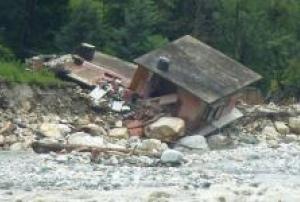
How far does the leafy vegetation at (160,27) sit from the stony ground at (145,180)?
50.9ft

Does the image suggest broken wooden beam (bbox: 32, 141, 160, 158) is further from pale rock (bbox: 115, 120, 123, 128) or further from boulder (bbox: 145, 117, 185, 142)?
pale rock (bbox: 115, 120, 123, 128)

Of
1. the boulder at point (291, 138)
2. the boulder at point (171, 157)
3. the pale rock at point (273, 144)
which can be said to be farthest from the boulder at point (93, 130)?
the boulder at point (291, 138)

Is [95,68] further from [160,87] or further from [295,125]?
[295,125]

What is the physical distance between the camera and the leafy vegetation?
136 feet

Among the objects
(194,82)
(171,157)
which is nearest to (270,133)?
(194,82)

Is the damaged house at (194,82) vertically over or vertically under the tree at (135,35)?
under

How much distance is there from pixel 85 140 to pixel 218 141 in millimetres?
5672

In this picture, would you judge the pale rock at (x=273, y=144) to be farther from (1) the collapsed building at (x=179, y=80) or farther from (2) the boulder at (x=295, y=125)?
(2) the boulder at (x=295, y=125)

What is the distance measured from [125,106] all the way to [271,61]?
16713 mm

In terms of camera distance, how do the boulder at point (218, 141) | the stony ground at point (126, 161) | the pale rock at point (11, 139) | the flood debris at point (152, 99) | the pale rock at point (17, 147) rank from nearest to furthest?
the stony ground at point (126, 161)
the pale rock at point (17, 147)
the pale rock at point (11, 139)
the flood debris at point (152, 99)
the boulder at point (218, 141)

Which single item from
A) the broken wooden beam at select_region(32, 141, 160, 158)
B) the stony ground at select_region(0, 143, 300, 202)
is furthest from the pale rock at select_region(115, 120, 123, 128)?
the broken wooden beam at select_region(32, 141, 160, 158)

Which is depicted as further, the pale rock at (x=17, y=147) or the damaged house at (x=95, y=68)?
the damaged house at (x=95, y=68)

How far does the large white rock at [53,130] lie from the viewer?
91.5 feet

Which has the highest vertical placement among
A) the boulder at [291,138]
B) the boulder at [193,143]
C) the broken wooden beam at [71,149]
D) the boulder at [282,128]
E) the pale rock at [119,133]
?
the boulder at [282,128]
